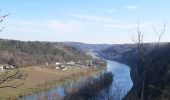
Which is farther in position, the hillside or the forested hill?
the forested hill

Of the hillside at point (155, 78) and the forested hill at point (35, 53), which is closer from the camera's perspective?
the hillside at point (155, 78)

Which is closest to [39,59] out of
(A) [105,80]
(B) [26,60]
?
(B) [26,60]

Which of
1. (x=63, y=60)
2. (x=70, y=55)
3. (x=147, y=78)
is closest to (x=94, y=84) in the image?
(x=147, y=78)

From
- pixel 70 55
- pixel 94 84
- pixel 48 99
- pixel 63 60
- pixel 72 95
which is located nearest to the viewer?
pixel 48 99

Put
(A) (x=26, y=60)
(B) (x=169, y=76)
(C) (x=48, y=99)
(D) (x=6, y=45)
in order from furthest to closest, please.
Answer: (D) (x=6, y=45)
(A) (x=26, y=60)
(C) (x=48, y=99)
(B) (x=169, y=76)

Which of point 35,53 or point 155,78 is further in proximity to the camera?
point 35,53

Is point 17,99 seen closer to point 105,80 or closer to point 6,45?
point 105,80

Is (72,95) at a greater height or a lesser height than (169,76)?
lesser

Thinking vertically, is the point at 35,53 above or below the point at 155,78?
below

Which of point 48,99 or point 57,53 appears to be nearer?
point 48,99

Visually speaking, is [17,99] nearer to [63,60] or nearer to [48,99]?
[48,99]
